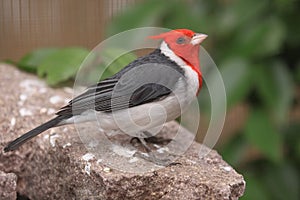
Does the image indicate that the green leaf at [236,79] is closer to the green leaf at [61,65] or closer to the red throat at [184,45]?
the green leaf at [61,65]

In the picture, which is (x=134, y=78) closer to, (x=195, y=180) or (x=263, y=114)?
(x=195, y=180)

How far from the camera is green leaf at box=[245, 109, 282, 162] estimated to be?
251cm

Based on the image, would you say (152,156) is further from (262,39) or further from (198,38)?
(262,39)

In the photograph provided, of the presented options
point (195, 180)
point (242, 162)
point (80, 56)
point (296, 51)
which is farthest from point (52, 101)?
point (296, 51)

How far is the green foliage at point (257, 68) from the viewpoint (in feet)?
8.42

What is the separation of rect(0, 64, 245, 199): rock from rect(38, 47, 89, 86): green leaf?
0.15 m

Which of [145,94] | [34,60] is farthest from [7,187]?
[34,60]

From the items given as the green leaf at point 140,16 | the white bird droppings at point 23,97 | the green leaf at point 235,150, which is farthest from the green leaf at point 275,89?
the white bird droppings at point 23,97

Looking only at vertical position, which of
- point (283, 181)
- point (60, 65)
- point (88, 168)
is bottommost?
point (283, 181)

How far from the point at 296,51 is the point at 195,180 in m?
1.41

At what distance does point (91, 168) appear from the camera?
1.69 meters

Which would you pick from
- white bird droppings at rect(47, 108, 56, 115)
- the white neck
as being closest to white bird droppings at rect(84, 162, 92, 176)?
the white neck

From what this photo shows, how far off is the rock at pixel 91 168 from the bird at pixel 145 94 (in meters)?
0.11

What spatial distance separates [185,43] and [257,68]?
0.94m
